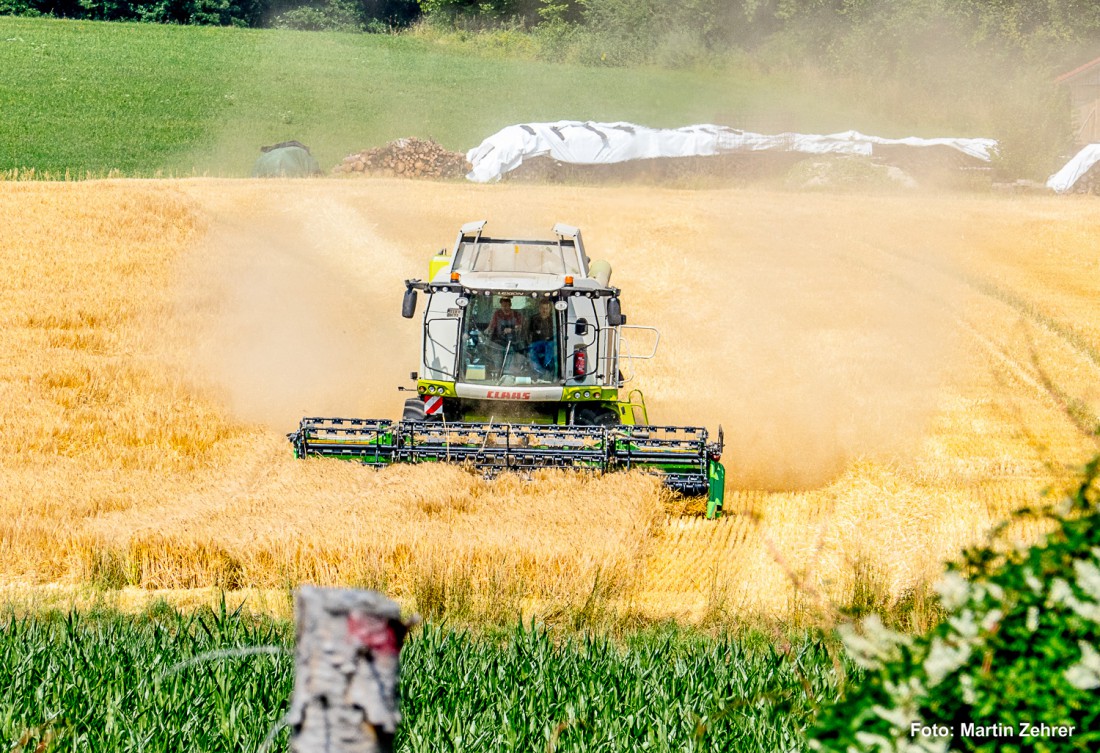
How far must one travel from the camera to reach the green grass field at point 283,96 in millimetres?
35531

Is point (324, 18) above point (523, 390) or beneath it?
above

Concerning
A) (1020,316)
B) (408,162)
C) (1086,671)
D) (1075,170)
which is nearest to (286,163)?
(408,162)

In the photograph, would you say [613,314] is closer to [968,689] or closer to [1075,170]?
[968,689]

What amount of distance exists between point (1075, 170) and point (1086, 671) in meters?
34.0

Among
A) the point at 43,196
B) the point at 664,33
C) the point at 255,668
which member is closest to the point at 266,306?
the point at 43,196

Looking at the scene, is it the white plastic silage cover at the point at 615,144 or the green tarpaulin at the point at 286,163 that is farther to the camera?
the white plastic silage cover at the point at 615,144

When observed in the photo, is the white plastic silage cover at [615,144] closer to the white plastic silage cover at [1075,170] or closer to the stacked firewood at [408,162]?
the stacked firewood at [408,162]

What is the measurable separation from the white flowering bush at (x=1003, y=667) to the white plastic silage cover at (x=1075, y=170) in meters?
33.0

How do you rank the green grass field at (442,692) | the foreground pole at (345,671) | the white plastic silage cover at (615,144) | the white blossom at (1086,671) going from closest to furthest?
the foreground pole at (345,671)
the white blossom at (1086,671)
the green grass field at (442,692)
the white plastic silage cover at (615,144)

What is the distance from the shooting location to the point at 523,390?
11828 millimetres

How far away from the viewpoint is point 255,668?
5.04 m

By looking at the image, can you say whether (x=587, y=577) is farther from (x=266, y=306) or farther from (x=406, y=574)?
(x=266, y=306)

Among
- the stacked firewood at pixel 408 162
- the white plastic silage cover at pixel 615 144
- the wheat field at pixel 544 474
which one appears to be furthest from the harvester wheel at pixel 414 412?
the stacked firewood at pixel 408 162

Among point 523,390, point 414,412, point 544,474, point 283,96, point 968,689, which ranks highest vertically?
point 968,689
